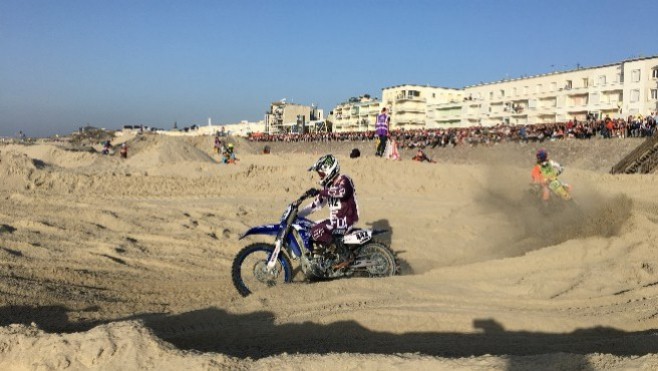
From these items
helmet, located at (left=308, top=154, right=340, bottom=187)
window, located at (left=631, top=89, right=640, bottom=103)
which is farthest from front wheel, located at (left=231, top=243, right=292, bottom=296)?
window, located at (left=631, top=89, right=640, bottom=103)

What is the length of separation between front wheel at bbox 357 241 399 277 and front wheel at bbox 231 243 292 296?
1011 mm

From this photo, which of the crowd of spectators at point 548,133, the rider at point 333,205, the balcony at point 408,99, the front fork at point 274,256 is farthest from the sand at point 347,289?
the balcony at point 408,99

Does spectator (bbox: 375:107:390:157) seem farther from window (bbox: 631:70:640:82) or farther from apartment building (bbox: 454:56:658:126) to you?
window (bbox: 631:70:640:82)

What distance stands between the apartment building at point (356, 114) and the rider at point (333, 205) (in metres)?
101

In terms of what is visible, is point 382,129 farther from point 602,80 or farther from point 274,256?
point 602,80

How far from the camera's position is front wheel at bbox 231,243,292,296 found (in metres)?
7.06

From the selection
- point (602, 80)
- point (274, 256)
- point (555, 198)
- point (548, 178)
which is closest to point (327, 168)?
point (274, 256)

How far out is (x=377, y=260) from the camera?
716 centimetres

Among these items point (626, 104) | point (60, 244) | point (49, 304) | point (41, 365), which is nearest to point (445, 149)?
point (60, 244)

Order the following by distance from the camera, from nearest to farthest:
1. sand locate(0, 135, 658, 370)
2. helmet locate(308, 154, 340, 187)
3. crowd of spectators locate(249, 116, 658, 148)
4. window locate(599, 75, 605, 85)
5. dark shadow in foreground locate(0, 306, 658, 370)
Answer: sand locate(0, 135, 658, 370), dark shadow in foreground locate(0, 306, 658, 370), helmet locate(308, 154, 340, 187), crowd of spectators locate(249, 116, 658, 148), window locate(599, 75, 605, 85)

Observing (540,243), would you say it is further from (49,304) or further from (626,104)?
(626,104)

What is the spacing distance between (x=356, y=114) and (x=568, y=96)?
5218 cm

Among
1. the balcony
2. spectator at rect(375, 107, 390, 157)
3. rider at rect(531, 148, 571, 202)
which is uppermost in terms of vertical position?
the balcony

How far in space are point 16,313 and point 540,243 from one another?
8.08 m
